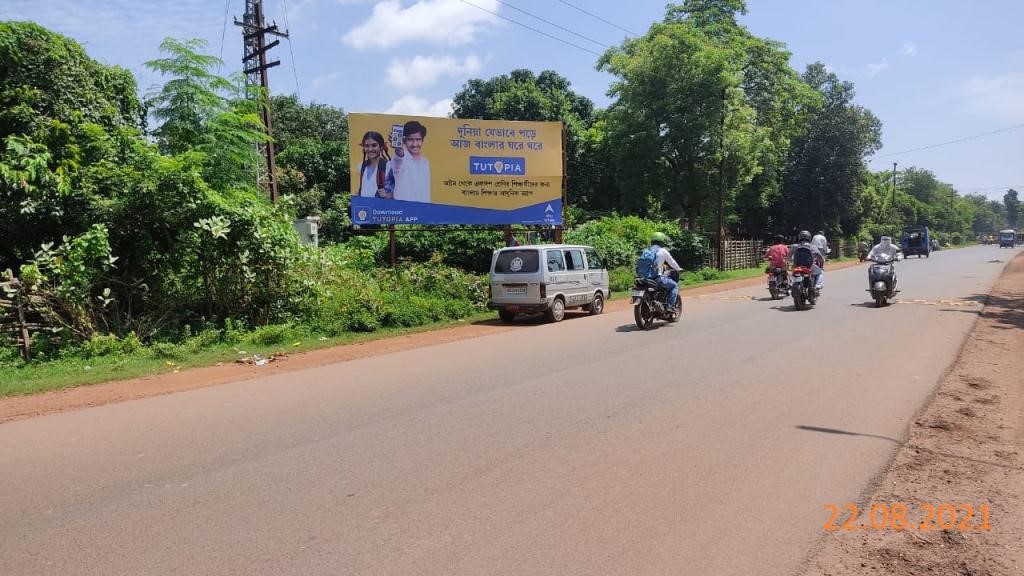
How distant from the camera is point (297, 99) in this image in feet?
152

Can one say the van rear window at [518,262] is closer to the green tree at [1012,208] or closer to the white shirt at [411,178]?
the white shirt at [411,178]

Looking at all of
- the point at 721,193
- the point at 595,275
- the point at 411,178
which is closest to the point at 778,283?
the point at 595,275

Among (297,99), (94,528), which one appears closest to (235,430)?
(94,528)

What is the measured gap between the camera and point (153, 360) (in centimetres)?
988

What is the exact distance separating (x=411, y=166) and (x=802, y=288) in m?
10.5

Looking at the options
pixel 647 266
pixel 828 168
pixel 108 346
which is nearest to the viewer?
pixel 108 346

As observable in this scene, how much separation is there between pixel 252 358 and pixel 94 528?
6.53 m

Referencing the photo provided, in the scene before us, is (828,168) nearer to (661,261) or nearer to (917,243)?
(917,243)

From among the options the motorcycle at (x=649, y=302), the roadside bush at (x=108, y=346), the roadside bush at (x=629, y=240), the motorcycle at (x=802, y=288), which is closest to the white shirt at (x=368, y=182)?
the roadside bush at (x=108, y=346)

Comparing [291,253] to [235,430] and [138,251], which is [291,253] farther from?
[235,430]

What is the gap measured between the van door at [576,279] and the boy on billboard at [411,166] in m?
5.18

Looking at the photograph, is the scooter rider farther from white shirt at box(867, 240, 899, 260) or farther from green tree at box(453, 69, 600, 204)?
green tree at box(453, 69, 600, 204)

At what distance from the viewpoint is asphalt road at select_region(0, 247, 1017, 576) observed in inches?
139

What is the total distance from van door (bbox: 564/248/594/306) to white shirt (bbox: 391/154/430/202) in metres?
5.08
